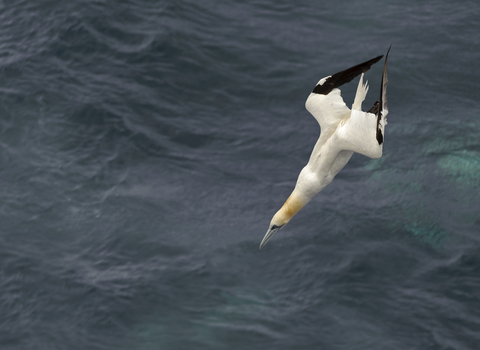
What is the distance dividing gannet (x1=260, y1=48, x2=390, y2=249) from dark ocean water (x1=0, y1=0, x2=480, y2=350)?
7.42m

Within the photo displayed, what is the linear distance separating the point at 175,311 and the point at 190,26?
14371mm

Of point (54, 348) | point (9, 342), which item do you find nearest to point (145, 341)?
point (54, 348)

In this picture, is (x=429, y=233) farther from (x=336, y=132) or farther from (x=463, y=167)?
(x=336, y=132)

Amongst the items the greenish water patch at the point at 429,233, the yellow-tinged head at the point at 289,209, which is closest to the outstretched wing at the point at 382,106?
the yellow-tinged head at the point at 289,209

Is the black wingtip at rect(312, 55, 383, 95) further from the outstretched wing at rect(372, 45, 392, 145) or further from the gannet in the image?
the outstretched wing at rect(372, 45, 392, 145)

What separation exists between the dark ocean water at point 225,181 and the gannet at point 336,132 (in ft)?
24.3

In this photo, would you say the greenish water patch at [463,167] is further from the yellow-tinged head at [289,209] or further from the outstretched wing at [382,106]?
the outstretched wing at [382,106]

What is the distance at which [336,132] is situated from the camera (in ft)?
46.6

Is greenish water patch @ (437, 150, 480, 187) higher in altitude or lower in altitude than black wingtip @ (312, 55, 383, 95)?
lower

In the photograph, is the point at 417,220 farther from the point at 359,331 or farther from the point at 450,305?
the point at 359,331

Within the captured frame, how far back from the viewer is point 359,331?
829 inches

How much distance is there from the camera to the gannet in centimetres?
1352

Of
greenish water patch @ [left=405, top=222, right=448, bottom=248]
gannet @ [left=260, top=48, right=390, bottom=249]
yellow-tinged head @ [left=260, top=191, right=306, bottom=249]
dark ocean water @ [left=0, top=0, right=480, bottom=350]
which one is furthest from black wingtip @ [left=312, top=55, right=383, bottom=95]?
greenish water patch @ [left=405, top=222, right=448, bottom=248]

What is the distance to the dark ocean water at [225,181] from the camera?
21.8 meters
